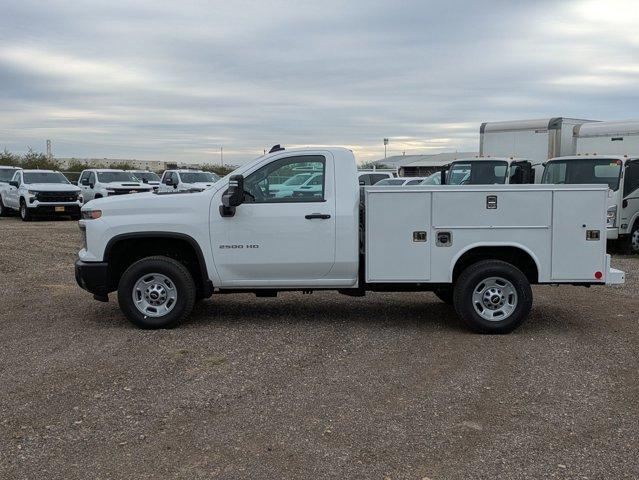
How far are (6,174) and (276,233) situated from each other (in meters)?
23.4

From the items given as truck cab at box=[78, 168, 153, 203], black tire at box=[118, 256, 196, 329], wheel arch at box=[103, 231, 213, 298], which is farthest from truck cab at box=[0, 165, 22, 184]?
black tire at box=[118, 256, 196, 329]

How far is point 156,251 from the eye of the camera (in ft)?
25.4

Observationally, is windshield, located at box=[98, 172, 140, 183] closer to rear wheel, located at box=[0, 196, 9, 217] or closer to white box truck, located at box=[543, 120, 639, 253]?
rear wheel, located at box=[0, 196, 9, 217]

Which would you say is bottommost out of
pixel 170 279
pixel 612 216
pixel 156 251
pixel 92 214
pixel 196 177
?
pixel 170 279

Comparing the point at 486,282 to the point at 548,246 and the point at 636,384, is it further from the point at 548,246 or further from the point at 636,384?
the point at 636,384

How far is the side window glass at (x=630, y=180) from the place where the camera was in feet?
Result: 46.2

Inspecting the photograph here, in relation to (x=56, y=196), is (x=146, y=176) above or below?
above

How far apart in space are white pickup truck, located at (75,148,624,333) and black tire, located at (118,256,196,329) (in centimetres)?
1

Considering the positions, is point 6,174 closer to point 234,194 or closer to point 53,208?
point 53,208

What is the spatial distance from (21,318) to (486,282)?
5.59 metres

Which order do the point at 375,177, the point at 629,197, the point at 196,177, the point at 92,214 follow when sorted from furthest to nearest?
the point at 196,177 → the point at 375,177 → the point at 629,197 → the point at 92,214

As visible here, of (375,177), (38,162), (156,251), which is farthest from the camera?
(38,162)

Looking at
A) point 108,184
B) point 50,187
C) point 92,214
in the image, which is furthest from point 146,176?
point 92,214

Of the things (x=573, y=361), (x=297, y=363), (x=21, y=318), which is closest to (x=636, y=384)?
(x=573, y=361)
